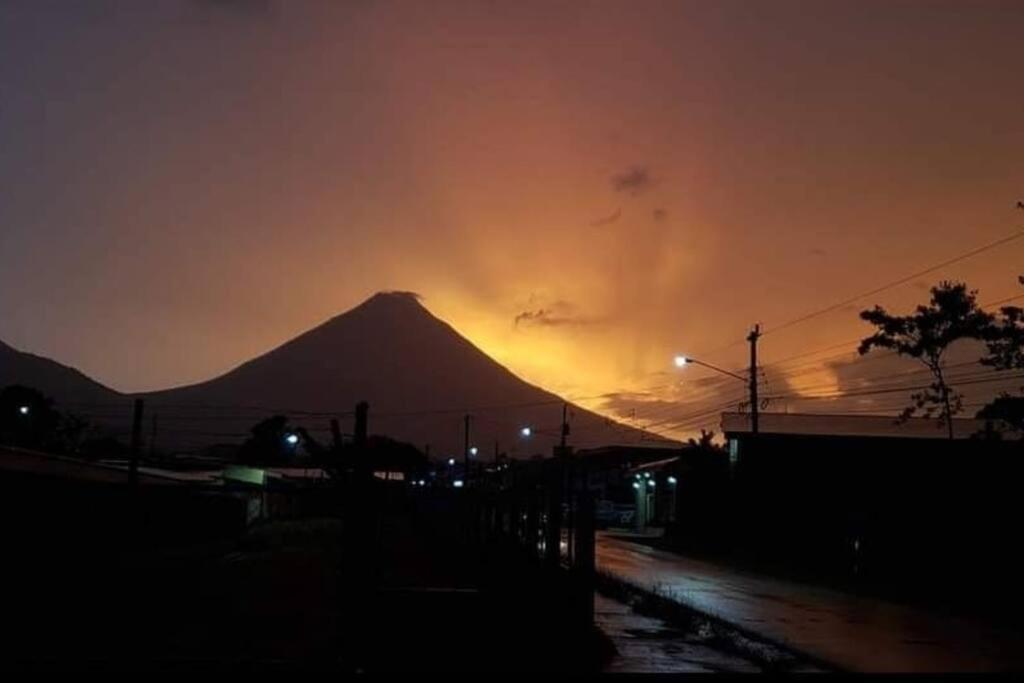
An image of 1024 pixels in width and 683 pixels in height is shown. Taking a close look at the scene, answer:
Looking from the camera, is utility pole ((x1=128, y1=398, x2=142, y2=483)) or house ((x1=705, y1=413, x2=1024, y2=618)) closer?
house ((x1=705, y1=413, x2=1024, y2=618))

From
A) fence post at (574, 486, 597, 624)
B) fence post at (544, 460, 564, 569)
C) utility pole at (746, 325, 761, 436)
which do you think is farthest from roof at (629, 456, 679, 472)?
fence post at (574, 486, 597, 624)

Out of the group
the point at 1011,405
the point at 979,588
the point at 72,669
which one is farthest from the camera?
the point at 1011,405

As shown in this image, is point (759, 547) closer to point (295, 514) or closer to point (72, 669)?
point (72, 669)

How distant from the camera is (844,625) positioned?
20625mm

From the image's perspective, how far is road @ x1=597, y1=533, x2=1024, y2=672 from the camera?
52.9 feet

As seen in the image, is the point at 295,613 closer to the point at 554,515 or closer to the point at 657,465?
the point at 554,515

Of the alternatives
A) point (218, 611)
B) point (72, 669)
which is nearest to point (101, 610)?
point (218, 611)

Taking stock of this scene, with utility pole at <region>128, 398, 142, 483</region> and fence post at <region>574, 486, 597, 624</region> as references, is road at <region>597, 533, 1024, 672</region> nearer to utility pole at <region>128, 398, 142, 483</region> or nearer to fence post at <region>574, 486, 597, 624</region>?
fence post at <region>574, 486, 597, 624</region>

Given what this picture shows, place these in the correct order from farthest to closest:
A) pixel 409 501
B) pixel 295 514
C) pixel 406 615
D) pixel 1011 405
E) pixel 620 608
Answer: pixel 295 514
pixel 409 501
pixel 1011 405
pixel 620 608
pixel 406 615

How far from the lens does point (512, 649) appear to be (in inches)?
532

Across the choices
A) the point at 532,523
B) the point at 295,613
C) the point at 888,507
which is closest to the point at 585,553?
the point at 532,523

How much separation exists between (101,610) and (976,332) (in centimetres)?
3066

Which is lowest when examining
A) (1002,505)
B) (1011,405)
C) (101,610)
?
(101,610)

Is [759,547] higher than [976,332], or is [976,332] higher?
[976,332]
